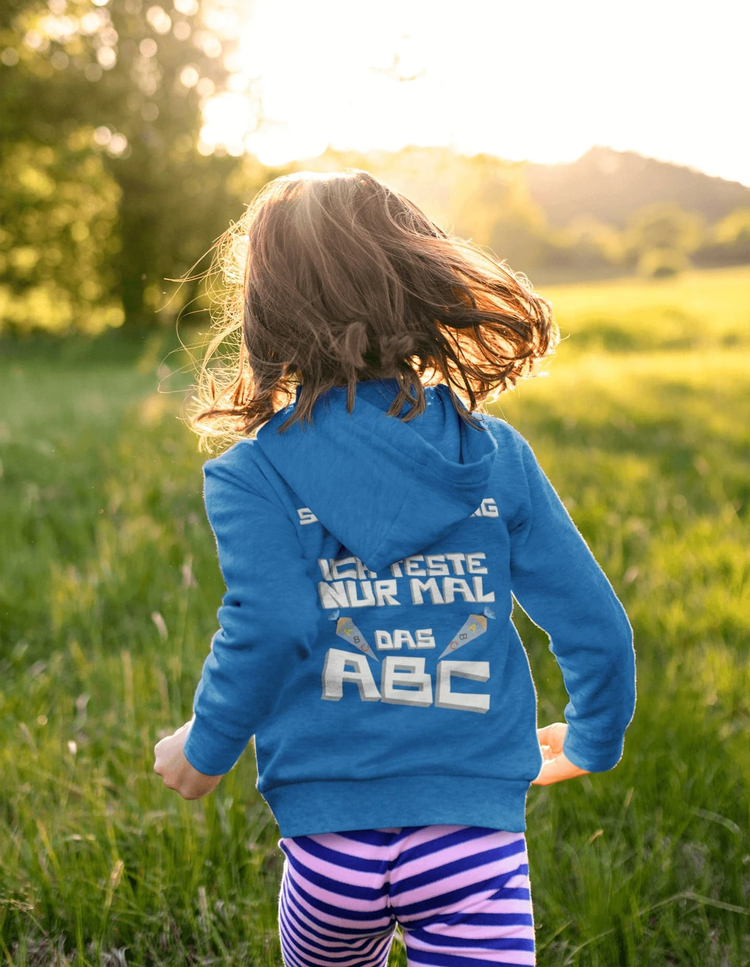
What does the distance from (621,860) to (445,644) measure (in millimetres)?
1080

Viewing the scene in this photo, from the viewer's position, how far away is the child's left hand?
1269 millimetres

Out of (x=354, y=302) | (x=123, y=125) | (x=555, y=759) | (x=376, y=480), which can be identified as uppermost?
(x=123, y=125)

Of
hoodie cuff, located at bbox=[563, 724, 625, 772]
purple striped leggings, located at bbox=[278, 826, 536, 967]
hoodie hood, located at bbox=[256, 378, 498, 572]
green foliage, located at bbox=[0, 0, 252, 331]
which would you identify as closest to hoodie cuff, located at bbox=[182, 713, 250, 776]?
purple striped leggings, located at bbox=[278, 826, 536, 967]

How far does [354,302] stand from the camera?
1342 millimetres

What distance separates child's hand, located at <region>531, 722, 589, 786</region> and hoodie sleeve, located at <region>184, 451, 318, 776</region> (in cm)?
56

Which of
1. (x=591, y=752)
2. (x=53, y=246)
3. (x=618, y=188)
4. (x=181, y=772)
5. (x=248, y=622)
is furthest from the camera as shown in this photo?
(x=618, y=188)

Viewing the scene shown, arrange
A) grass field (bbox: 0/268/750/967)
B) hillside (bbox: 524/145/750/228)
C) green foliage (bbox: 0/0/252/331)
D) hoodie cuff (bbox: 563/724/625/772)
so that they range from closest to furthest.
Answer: hoodie cuff (bbox: 563/724/625/772)
grass field (bbox: 0/268/750/967)
green foliage (bbox: 0/0/252/331)
hillside (bbox: 524/145/750/228)

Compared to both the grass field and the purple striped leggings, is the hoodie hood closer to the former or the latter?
the purple striped leggings

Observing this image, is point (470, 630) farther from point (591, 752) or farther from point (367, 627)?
point (591, 752)

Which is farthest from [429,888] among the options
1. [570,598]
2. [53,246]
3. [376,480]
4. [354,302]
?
[53,246]

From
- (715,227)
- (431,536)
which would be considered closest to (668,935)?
(431,536)

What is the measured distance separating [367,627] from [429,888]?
0.37 m

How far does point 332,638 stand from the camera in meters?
1.22

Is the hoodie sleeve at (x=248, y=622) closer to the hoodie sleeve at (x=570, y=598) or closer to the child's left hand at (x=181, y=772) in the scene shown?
the child's left hand at (x=181, y=772)
